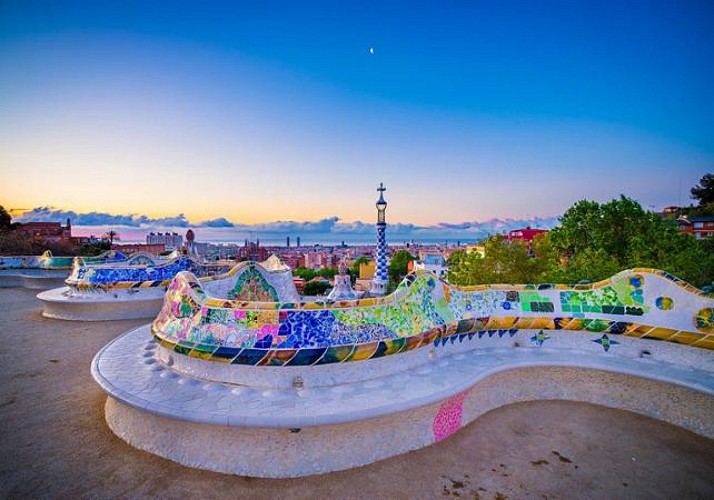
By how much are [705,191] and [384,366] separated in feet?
153

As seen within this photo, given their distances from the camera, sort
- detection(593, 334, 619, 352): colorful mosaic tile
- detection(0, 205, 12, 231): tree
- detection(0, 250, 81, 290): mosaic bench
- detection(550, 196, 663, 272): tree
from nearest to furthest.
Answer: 1. detection(593, 334, 619, 352): colorful mosaic tile
2. detection(550, 196, 663, 272): tree
3. detection(0, 250, 81, 290): mosaic bench
4. detection(0, 205, 12, 231): tree

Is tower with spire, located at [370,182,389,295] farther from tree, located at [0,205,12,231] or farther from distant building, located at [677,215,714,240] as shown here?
tree, located at [0,205,12,231]

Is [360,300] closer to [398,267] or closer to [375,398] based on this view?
[375,398]

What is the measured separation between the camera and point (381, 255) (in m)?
13.6

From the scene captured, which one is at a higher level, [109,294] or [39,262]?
[39,262]

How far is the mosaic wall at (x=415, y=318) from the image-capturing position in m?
4.51

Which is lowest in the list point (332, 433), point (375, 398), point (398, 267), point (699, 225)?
point (398, 267)

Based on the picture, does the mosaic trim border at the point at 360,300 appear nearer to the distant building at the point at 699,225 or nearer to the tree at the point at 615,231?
the tree at the point at 615,231

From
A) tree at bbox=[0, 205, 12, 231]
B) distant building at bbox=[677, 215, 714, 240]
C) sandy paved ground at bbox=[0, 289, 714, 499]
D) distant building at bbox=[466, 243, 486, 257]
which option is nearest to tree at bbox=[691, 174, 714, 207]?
distant building at bbox=[677, 215, 714, 240]

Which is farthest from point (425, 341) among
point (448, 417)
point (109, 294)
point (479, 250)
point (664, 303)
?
point (479, 250)

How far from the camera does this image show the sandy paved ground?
347cm

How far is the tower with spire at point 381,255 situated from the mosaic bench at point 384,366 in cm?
711

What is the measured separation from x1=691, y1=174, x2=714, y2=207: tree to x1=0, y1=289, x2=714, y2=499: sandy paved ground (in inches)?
1721

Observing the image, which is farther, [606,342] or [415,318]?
[606,342]
